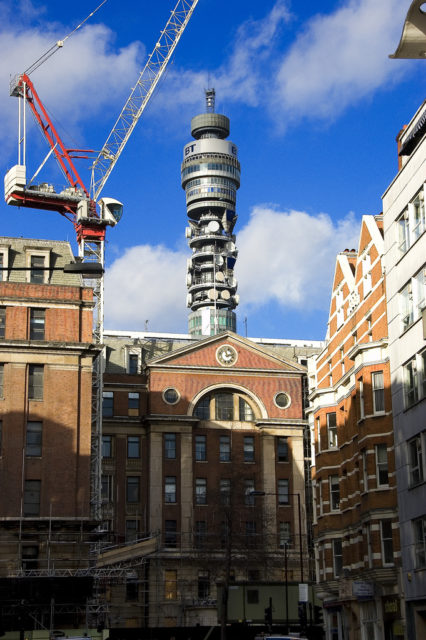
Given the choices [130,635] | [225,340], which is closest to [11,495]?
[130,635]

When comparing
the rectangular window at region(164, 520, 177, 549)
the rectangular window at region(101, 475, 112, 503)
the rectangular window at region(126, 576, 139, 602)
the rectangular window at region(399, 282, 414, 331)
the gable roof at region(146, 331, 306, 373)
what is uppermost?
the gable roof at region(146, 331, 306, 373)

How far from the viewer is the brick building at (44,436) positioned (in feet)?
212

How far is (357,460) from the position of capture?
55.3 meters

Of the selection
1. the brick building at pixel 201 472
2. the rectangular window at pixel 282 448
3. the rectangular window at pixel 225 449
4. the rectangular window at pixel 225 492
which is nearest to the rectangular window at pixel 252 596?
the rectangular window at pixel 225 492

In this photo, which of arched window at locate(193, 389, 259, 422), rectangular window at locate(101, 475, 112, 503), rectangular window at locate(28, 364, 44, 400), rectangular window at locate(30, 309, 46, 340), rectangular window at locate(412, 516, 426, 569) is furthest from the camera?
arched window at locate(193, 389, 259, 422)

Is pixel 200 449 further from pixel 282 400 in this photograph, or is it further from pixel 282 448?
pixel 282 400

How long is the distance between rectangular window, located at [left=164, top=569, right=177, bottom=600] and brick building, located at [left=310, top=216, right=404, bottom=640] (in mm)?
29205

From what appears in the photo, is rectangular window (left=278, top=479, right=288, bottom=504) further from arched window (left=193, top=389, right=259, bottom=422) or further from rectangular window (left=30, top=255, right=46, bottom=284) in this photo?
rectangular window (left=30, top=255, right=46, bottom=284)

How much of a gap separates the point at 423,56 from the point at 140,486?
6117cm

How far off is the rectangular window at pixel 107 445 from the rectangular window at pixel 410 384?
53.1 meters

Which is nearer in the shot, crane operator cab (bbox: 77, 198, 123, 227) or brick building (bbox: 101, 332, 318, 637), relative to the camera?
brick building (bbox: 101, 332, 318, 637)

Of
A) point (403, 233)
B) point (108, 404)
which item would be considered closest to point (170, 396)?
point (108, 404)

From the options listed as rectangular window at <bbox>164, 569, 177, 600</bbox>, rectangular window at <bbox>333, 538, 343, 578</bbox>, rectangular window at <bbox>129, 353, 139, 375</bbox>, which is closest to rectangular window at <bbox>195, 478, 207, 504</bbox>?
rectangular window at <bbox>164, 569, 177, 600</bbox>

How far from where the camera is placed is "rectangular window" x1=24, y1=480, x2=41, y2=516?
68625mm
